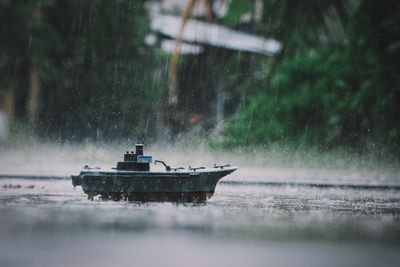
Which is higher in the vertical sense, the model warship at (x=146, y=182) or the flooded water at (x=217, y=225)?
the model warship at (x=146, y=182)

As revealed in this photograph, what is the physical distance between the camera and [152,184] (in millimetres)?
16672

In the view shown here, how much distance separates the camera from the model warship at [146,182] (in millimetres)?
16625

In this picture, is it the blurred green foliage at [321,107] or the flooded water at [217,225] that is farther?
the blurred green foliage at [321,107]

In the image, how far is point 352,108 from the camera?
2894 cm

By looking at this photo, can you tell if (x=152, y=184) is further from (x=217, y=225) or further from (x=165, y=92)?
(x=165, y=92)

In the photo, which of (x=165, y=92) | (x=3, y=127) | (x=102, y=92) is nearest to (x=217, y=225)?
(x=165, y=92)

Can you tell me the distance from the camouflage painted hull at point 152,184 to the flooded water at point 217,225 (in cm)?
35

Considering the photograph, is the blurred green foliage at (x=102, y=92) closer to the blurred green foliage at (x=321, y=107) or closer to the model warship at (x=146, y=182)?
the blurred green foliage at (x=321, y=107)

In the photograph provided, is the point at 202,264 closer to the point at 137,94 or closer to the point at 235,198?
the point at 235,198

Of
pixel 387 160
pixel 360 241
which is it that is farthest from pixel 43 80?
pixel 360 241

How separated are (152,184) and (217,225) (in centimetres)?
482

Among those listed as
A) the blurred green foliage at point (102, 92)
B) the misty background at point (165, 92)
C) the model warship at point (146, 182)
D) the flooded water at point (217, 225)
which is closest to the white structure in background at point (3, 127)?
the misty background at point (165, 92)

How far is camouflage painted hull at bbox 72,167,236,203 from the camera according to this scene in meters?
16.6

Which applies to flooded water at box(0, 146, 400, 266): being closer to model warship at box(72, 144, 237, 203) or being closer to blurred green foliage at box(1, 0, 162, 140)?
model warship at box(72, 144, 237, 203)
